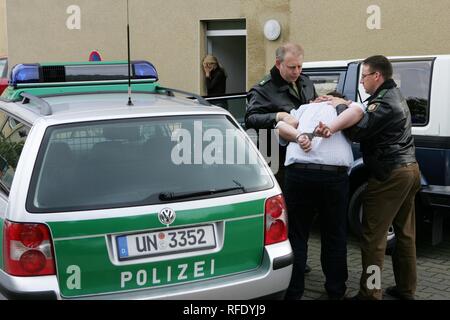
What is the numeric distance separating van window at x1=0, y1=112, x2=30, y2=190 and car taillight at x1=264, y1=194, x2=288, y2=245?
4.57 feet

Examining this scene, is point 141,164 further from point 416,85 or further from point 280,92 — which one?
point 416,85

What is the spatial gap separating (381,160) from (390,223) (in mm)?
439

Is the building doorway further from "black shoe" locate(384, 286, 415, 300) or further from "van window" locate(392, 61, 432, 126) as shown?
"black shoe" locate(384, 286, 415, 300)

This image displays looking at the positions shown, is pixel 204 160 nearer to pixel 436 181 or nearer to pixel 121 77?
pixel 121 77

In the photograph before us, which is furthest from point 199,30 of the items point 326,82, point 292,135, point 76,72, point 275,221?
point 275,221

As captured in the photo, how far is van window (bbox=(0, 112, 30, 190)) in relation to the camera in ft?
10.8

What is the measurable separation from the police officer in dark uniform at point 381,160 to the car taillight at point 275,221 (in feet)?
2.75

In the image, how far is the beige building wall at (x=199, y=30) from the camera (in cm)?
903

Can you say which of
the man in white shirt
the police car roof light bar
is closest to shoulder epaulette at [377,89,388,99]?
the man in white shirt

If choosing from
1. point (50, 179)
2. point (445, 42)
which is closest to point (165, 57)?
point (445, 42)

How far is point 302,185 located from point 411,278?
1.07 meters

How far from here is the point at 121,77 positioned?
4.99 meters

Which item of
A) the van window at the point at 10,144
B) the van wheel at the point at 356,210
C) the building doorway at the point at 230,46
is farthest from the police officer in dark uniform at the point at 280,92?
the building doorway at the point at 230,46

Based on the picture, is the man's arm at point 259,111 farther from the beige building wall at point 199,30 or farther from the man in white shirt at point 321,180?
the beige building wall at point 199,30
